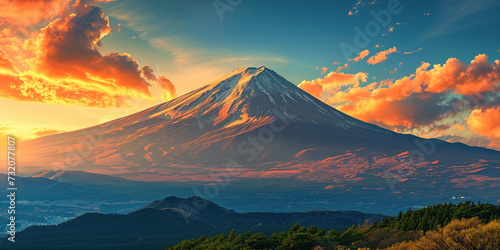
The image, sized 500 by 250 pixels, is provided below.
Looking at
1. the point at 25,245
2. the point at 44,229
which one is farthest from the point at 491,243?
the point at 44,229

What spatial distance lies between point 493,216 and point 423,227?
10701 millimetres

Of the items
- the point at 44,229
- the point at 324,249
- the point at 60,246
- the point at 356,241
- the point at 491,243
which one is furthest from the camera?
the point at 44,229

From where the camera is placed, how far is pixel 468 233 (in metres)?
41.9

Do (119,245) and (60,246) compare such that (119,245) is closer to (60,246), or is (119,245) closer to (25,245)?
(60,246)

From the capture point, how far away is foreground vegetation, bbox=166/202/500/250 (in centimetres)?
4253

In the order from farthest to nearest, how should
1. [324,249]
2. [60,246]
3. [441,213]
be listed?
[60,246] < [441,213] < [324,249]

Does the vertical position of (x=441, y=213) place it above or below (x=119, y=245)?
above

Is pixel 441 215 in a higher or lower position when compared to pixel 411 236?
higher

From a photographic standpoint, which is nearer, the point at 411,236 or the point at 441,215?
the point at 411,236

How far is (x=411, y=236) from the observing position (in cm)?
6638

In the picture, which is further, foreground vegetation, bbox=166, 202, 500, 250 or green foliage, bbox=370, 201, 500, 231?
green foliage, bbox=370, 201, 500, 231

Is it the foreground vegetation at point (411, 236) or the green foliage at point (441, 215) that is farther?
the green foliage at point (441, 215)

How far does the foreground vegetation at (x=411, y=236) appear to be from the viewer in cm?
4253

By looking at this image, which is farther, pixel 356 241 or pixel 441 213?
pixel 441 213
